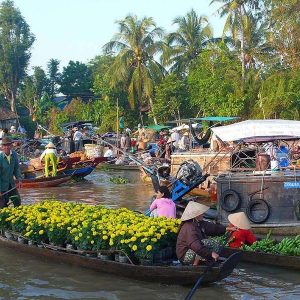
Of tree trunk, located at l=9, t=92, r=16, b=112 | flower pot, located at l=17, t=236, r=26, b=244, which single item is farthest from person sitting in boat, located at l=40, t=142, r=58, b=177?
tree trunk, located at l=9, t=92, r=16, b=112

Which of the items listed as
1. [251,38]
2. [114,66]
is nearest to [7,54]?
[114,66]

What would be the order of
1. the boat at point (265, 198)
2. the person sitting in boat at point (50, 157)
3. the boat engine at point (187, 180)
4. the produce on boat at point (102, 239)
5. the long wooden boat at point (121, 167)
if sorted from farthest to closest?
the long wooden boat at point (121, 167)
the person sitting in boat at point (50, 157)
the boat engine at point (187, 180)
the boat at point (265, 198)
the produce on boat at point (102, 239)

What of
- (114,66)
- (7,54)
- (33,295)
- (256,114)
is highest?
(7,54)

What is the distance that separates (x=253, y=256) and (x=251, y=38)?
2683 cm

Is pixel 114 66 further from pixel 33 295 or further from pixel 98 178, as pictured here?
pixel 33 295

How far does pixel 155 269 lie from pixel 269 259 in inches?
73.7

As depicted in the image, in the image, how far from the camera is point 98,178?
2259cm

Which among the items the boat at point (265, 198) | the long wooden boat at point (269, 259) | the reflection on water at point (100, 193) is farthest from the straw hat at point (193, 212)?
the reflection on water at point (100, 193)

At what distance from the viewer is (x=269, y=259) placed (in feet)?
25.7

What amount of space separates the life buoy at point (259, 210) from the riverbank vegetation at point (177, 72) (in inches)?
599

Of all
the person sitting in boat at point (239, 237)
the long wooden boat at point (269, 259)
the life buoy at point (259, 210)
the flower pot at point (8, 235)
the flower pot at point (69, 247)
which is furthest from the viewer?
the life buoy at point (259, 210)

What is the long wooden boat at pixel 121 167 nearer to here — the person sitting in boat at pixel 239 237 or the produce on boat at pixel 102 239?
the produce on boat at pixel 102 239

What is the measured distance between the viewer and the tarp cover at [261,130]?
10.9m

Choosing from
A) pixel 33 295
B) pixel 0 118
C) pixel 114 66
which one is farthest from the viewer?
pixel 0 118
